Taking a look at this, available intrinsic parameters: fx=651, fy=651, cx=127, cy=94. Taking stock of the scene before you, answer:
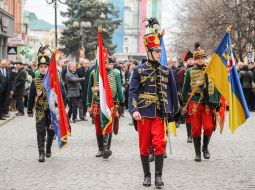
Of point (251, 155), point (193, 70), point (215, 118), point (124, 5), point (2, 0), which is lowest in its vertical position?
point (251, 155)

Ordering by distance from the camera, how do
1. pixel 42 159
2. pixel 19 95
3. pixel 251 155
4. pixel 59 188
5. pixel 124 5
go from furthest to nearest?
pixel 124 5 → pixel 19 95 → pixel 251 155 → pixel 42 159 → pixel 59 188

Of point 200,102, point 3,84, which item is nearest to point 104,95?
point 200,102

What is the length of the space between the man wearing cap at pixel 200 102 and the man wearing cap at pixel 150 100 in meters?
2.49

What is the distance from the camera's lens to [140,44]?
159m

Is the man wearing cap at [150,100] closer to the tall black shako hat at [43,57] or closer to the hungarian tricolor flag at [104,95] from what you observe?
the hungarian tricolor flag at [104,95]

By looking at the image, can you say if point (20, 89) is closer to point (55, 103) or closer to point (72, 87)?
point (72, 87)

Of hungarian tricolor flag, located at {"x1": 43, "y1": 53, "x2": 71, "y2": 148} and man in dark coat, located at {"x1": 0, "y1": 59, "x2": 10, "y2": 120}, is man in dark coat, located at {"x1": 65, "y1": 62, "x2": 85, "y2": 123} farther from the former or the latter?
hungarian tricolor flag, located at {"x1": 43, "y1": 53, "x2": 71, "y2": 148}

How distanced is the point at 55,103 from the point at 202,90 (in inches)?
104

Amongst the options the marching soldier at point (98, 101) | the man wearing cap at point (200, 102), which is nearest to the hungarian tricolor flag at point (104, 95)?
the marching soldier at point (98, 101)

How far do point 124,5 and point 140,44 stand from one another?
11.4 meters

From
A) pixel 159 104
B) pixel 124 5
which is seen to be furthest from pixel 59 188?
pixel 124 5

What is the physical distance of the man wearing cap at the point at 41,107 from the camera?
11461mm

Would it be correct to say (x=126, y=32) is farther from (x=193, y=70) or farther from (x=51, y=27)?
(x=193, y=70)

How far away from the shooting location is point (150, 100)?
905 centimetres
